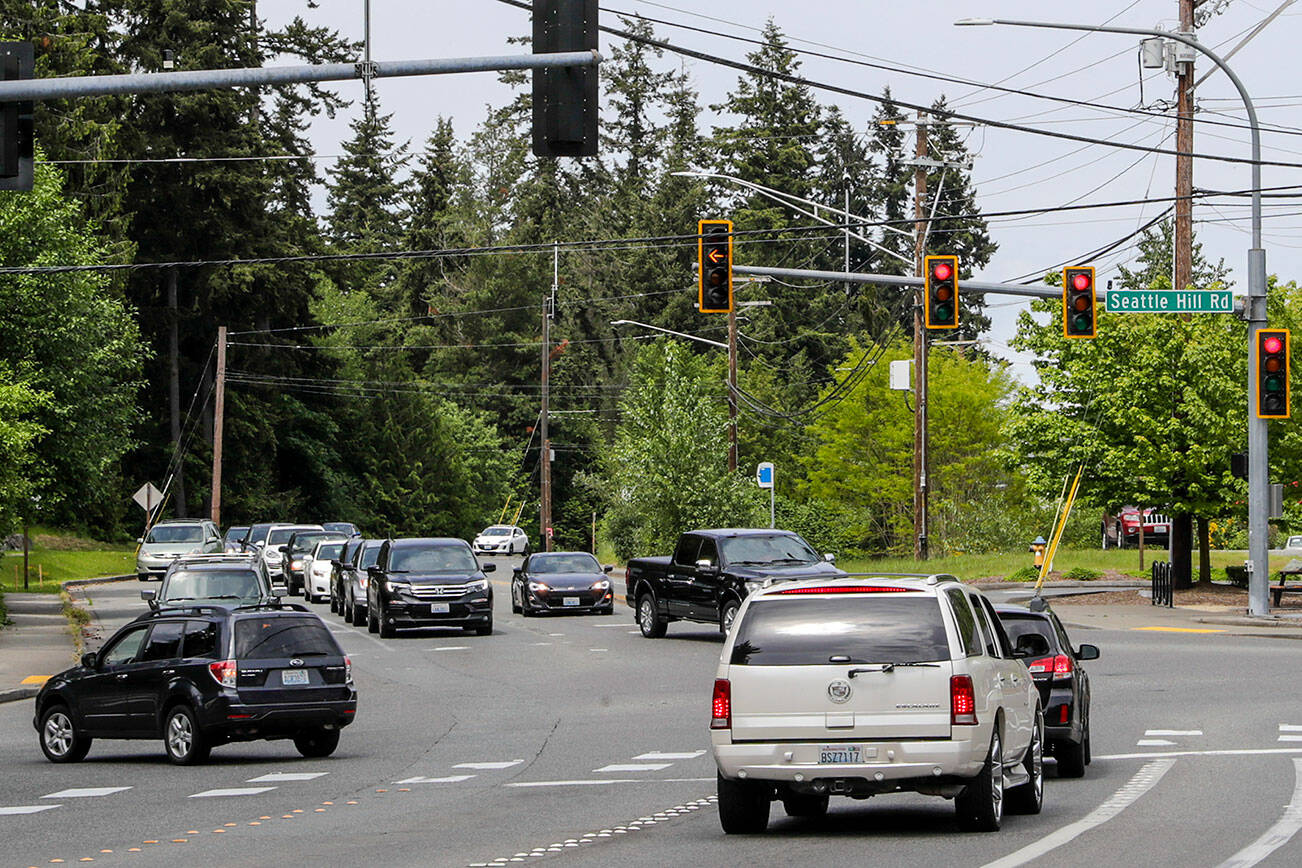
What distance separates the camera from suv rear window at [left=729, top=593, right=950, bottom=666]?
11703 millimetres

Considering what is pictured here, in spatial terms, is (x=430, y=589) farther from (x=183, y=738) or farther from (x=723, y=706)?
(x=723, y=706)

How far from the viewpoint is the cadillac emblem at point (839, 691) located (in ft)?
38.1

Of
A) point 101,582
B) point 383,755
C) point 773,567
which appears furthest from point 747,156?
point 383,755

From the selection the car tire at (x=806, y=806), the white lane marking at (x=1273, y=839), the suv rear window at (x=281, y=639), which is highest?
the suv rear window at (x=281, y=639)

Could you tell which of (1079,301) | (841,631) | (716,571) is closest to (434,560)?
(716,571)

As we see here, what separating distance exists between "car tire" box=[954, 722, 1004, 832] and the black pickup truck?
17559 millimetres

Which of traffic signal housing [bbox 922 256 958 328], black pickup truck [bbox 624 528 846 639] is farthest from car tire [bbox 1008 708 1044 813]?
traffic signal housing [bbox 922 256 958 328]

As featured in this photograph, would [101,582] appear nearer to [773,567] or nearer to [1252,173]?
[773,567]

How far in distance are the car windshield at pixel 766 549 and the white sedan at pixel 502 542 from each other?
191 feet

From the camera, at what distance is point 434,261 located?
113 metres

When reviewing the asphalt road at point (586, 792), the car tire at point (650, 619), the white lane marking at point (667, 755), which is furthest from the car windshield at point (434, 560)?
the white lane marking at point (667, 755)

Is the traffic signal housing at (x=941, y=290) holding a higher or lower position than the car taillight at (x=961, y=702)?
higher

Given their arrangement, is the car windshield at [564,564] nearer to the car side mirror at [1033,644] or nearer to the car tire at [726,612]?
the car tire at [726,612]

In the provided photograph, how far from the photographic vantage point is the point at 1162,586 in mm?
40062
